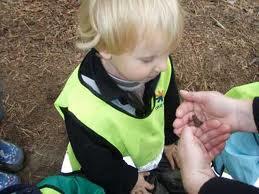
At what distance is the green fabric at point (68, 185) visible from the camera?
1694 mm

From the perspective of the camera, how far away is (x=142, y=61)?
1607 mm

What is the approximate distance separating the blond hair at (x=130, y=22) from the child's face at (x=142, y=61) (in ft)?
0.08

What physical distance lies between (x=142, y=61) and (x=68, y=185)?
537mm

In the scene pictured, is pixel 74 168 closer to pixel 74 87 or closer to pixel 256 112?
A: pixel 74 87

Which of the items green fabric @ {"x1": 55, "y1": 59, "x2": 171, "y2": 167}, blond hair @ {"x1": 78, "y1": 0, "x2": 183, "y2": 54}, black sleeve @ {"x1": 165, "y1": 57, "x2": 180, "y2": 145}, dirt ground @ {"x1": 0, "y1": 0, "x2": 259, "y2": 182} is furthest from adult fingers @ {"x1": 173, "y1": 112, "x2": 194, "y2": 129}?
dirt ground @ {"x1": 0, "y1": 0, "x2": 259, "y2": 182}

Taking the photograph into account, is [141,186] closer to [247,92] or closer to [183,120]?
[183,120]

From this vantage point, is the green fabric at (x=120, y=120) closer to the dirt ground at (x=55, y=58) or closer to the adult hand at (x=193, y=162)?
the adult hand at (x=193, y=162)

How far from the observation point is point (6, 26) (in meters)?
3.07

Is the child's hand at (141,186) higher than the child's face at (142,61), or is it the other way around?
the child's face at (142,61)

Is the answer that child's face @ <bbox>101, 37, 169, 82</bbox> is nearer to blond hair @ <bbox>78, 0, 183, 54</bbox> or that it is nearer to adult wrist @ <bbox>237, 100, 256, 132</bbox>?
blond hair @ <bbox>78, 0, 183, 54</bbox>

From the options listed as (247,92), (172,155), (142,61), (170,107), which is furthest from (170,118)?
(142,61)

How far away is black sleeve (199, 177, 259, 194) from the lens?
1.41 meters

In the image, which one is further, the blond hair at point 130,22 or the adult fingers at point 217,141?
the adult fingers at point 217,141

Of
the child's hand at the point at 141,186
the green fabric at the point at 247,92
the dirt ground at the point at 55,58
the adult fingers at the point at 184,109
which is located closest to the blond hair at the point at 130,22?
the adult fingers at the point at 184,109
